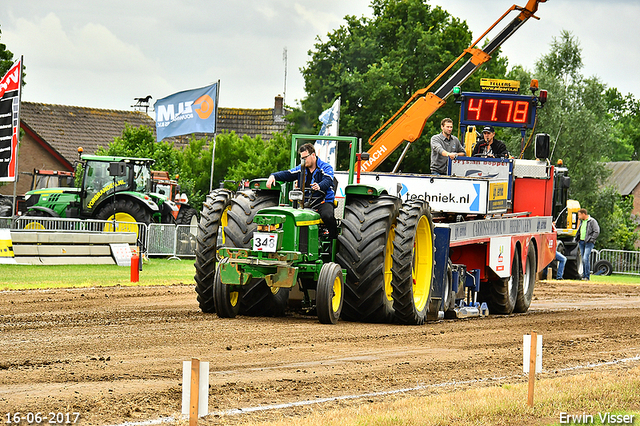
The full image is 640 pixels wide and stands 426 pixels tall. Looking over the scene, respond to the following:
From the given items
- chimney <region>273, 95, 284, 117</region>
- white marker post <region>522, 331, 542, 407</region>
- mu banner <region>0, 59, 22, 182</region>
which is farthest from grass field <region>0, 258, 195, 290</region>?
chimney <region>273, 95, 284, 117</region>

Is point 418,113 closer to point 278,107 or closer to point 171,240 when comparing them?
point 171,240

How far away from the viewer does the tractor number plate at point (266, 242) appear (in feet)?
33.5

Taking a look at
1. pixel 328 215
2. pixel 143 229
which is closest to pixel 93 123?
pixel 143 229

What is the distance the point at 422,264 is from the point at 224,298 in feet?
9.94

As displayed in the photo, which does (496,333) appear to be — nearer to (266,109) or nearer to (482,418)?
(482,418)

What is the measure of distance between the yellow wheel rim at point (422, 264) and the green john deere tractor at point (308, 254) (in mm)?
253

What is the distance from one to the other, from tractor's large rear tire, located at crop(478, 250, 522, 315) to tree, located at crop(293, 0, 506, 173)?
68.8 feet

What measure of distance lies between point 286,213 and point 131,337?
2.30 metres

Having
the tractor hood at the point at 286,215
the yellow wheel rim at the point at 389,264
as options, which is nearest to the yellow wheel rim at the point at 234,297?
the tractor hood at the point at 286,215

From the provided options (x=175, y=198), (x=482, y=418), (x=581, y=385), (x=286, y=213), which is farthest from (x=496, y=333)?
(x=175, y=198)

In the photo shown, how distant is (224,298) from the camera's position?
10.8 m

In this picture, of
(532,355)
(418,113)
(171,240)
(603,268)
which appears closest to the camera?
(532,355)

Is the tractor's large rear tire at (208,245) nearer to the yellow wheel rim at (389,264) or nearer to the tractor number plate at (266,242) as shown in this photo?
the tractor number plate at (266,242)

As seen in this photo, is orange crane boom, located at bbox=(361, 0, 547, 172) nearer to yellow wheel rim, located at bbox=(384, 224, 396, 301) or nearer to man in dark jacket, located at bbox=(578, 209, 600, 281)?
yellow wheel rim, located at bbox=(384, 224, 396, 301)
